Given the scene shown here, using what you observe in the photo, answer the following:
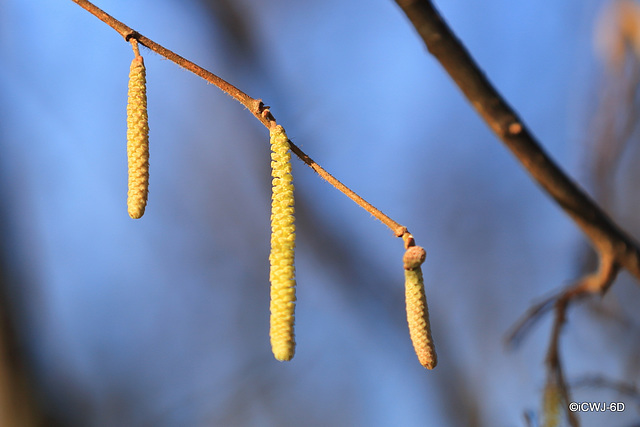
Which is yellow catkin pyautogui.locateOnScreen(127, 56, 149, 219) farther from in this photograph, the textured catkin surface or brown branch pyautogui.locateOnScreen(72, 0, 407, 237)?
the textured catkin surface

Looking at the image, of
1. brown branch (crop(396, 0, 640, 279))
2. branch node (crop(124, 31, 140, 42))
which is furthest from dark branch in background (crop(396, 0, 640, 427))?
branch node (crop(124, 31, 140, 42))

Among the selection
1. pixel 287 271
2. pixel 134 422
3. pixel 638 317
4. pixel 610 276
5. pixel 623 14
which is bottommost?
pixel 610 276

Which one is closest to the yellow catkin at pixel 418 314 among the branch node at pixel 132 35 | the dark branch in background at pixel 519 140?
the dark branch in background at pixel 519 140

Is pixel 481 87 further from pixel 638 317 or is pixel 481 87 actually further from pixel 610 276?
pixel 638 317

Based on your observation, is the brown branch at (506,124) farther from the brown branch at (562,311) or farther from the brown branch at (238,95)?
the brown branch at (238,95)

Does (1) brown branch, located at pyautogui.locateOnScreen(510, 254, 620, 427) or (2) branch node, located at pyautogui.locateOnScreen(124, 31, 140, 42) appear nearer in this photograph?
(1) brown branch, located at pyautogui.locateOnScreen(510, 254, 620, 427)

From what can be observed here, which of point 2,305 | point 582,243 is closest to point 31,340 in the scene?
point 2,305
